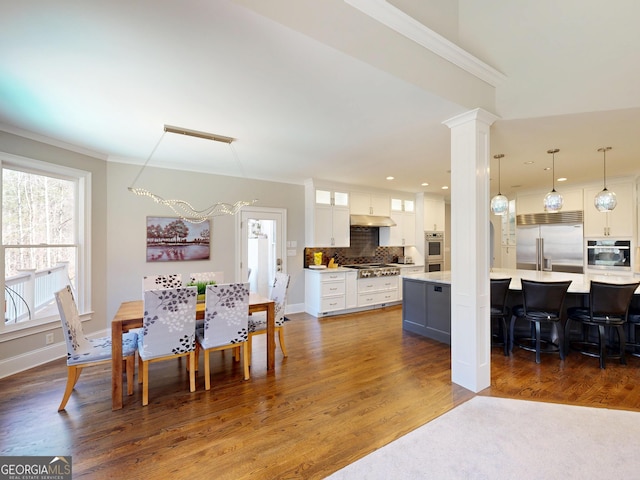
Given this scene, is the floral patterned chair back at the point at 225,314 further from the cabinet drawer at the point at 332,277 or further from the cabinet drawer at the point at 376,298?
the cabinet drawer at the point at 376,298

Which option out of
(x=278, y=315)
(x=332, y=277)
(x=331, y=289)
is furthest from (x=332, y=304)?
(x=278, y=315)

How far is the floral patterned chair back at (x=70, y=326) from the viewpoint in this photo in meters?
2.39

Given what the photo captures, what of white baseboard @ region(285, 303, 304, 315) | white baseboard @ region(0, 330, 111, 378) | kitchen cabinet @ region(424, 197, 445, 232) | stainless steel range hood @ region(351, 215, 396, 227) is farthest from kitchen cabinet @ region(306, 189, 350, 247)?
white baseboard @ region(0, 330, 111, 378)

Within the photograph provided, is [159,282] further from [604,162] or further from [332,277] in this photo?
[604,162]

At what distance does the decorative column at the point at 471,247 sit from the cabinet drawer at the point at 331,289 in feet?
9.60

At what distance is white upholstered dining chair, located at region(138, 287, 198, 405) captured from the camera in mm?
2551

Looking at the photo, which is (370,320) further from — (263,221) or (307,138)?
A: (307,138)

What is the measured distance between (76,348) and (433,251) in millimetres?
6838

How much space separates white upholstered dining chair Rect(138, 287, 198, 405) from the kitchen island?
3.13 meters

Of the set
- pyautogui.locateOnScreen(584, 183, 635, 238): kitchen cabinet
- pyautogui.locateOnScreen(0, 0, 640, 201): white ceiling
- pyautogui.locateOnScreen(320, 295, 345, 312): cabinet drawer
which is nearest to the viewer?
pyautogui.locateOnScreen(0, 0, 640, 201): white ceiling

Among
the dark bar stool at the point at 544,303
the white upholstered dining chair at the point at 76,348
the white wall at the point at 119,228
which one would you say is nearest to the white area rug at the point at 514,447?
the dark bar stool at the point at 544,303

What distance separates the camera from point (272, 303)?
3309mm

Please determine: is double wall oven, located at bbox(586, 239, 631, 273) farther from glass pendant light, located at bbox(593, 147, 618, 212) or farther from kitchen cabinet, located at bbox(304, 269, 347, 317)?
kitchen cabinet, located at bbox(304, 269, 347, 317)

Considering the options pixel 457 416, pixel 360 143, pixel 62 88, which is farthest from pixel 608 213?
pixel 62 88
